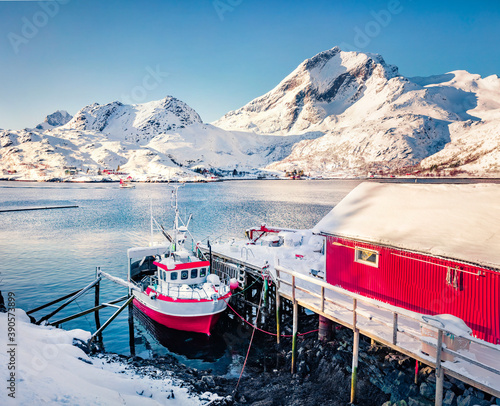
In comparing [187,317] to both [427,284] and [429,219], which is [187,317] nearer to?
[427,284]

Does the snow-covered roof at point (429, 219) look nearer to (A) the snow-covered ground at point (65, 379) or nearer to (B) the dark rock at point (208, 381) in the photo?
(B) the dark rock at point (208, 381)

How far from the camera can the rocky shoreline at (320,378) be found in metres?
11.0

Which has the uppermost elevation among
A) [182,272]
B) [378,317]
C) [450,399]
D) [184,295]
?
[378,317]

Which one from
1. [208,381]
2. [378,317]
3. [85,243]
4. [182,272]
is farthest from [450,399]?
[85,243]

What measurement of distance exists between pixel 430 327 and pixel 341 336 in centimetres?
600

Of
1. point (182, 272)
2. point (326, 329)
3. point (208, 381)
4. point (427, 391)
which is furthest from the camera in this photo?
point (182, 272)

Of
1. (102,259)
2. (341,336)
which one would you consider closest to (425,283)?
(341,336)

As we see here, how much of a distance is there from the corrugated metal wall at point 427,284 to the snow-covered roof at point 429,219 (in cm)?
49

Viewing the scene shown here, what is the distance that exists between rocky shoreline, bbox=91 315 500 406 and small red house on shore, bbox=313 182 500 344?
228 cm

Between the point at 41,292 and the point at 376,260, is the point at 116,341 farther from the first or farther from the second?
the point at 376,260

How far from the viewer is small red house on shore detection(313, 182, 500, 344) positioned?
36.6 feet

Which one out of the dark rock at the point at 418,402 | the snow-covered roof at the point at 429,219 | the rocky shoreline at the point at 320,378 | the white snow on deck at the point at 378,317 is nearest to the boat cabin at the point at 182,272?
the white snow on deck at the point at 378,317

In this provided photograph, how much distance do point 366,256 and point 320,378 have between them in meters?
5.82

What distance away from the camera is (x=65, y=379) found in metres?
9.47
